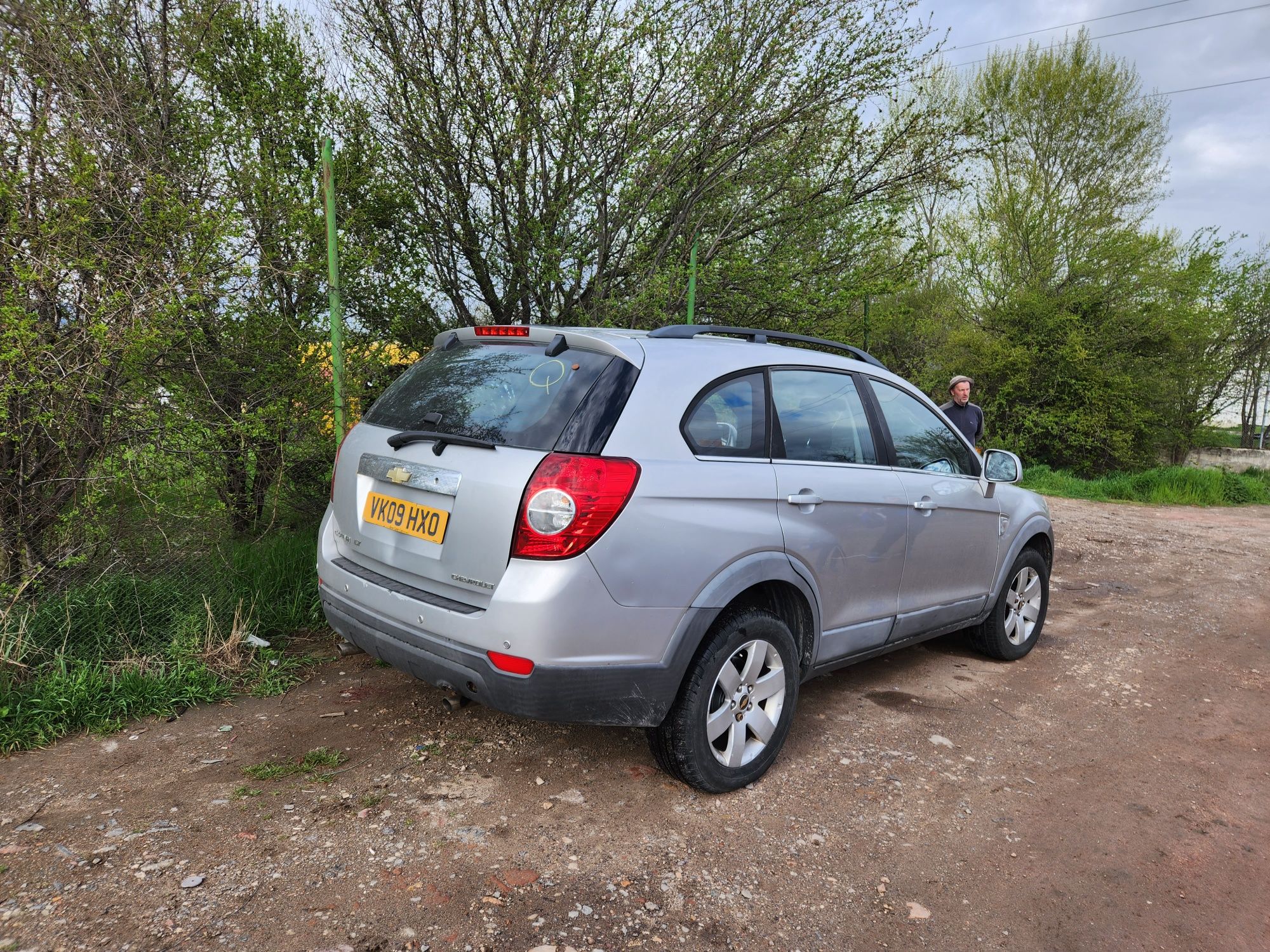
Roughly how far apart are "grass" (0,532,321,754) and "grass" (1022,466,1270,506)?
Result: 1309 centimetres

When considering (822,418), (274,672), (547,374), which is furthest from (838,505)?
(274,672)

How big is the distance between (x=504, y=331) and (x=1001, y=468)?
9.33ft

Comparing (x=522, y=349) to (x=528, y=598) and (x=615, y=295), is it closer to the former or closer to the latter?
(x=528, y=598)

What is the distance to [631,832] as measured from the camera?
2750 millimetres

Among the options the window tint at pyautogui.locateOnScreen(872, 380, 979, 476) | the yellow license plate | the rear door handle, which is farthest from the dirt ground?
the window tint at pyautogui.locateOnScreen(872, 380, 979, 476)

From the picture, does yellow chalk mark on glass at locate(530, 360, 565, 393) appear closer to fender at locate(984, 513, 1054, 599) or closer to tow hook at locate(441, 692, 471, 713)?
tow hook at locate(441, 692, 471, 713)

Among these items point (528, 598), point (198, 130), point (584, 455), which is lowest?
point (528, 598)

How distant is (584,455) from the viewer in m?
2.59

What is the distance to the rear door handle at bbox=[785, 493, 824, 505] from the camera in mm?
3154

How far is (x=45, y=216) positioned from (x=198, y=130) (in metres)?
1.21

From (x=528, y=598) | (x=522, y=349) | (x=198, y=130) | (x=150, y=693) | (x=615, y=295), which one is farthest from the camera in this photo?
(x=615, y=295)

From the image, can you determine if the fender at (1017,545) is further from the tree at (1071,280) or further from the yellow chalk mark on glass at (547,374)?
the tree at (1071,280)

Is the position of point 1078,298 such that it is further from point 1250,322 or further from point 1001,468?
point 1001,468

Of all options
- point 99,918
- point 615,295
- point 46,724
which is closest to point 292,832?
point 99,918
